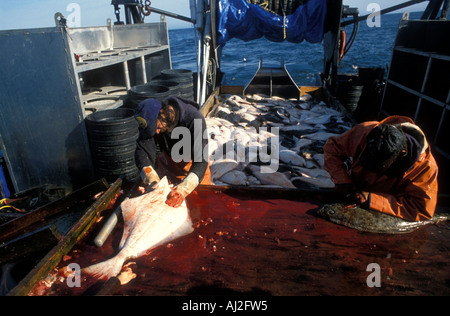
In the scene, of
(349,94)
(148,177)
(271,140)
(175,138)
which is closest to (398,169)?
(175,138)

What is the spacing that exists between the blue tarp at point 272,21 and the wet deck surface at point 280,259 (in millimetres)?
7064

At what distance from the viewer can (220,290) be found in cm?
200

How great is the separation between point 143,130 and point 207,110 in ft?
14.8

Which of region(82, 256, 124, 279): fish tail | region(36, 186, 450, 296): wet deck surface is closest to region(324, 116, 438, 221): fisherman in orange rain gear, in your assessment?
region(36, 186, 450, 296): wet deck surface

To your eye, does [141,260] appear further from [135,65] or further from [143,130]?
[135,65]

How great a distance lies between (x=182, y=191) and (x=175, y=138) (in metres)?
1.00

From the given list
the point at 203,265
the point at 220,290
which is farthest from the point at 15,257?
the point at 220,290

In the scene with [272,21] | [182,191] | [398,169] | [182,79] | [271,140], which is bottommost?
Answer: [271,140]

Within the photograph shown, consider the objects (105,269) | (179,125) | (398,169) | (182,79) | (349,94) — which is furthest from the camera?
(349,94)

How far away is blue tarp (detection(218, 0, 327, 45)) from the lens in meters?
8.08

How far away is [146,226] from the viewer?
2529 millimetres

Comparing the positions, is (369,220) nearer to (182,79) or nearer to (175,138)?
(175,138)

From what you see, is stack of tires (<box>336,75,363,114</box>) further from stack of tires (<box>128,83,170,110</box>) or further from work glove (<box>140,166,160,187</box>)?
work glove (<box>140,166,160,187</box>)

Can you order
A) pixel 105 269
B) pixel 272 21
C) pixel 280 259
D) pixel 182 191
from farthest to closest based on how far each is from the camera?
pixel 272 21 < pixel 182 191 < pixel 280 259 < pixel 105 269
